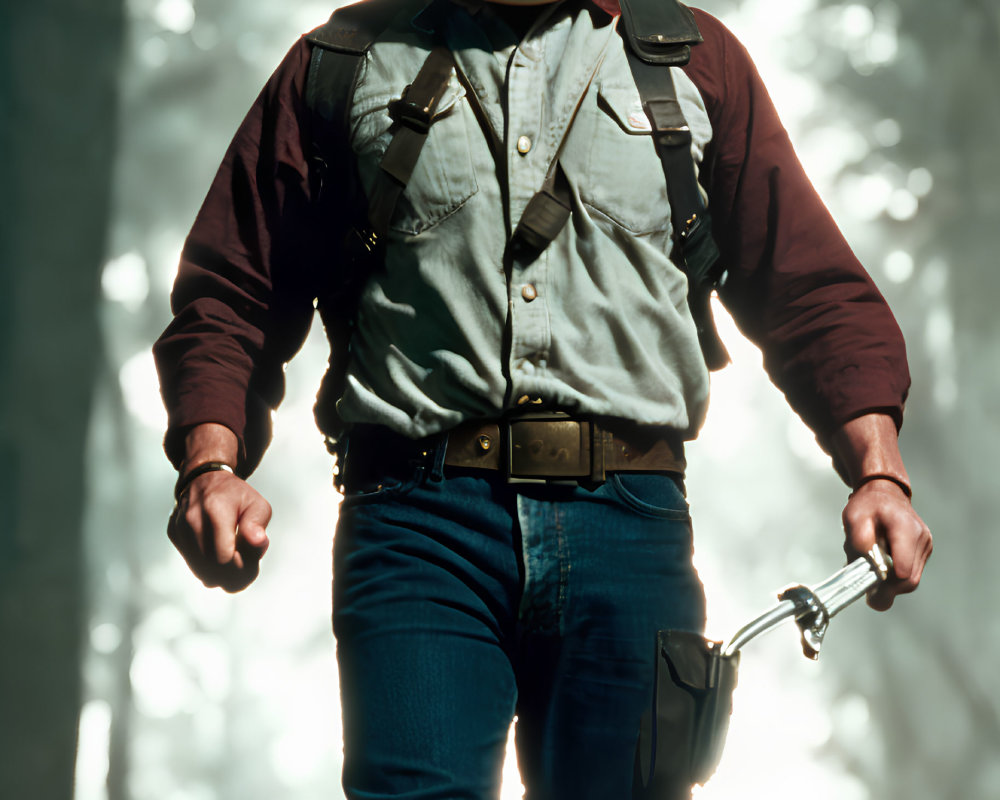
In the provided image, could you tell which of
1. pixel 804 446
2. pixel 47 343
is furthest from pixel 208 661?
pixel 804 446

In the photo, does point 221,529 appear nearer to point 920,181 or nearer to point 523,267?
point 523,267

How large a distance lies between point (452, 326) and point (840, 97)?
1.41m

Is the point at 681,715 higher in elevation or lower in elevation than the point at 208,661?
lower

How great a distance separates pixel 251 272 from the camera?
108 centimetres

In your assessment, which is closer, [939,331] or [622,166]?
[622,166]

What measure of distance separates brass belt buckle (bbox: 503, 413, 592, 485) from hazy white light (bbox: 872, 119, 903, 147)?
1395 mm

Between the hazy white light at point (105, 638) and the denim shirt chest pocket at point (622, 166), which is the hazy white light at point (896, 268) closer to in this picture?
the denim shirt chest pocket at point (622, 166)

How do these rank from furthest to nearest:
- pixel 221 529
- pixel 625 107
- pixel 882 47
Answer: pixel 882 47 < pixel 625 107 < pixel 221 529

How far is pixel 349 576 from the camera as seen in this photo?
95 centimetres

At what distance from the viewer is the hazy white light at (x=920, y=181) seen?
2104 millimetres

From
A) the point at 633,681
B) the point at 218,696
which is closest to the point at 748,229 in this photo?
the point at 633,681

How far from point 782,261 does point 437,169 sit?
335mm

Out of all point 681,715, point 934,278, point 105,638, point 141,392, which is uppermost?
point 934,278

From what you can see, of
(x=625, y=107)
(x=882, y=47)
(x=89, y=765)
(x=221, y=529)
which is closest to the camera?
(x=221, y=529)
